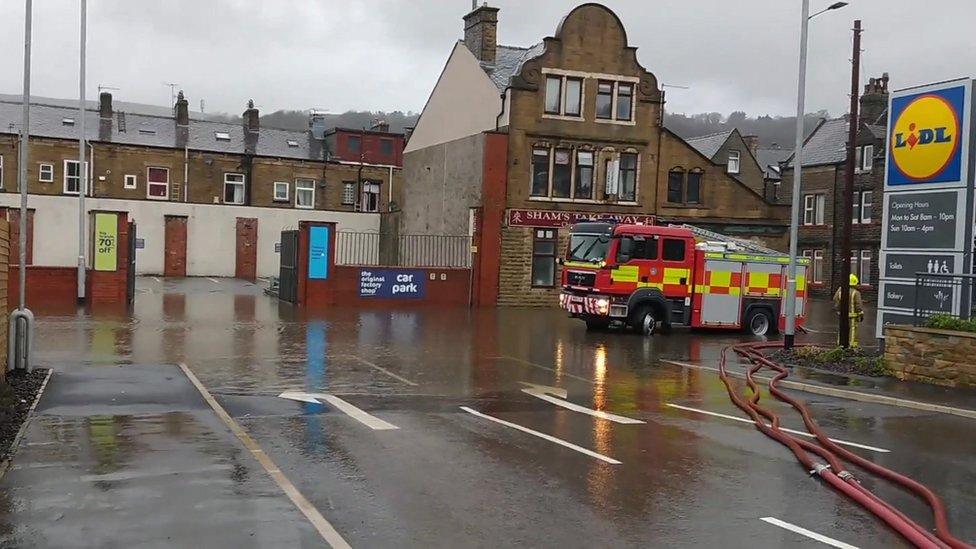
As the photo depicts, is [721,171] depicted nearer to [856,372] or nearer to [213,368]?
[856,372]

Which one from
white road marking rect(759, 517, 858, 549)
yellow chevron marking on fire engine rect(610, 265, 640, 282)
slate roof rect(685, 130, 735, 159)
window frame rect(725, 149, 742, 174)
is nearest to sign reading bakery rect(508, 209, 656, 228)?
yellow chevron marking on fire engine rect(610, 265, 640, 282)

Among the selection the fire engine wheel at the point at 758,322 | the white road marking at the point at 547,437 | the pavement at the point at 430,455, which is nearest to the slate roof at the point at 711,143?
the fire engine wheel at the point at 758,322

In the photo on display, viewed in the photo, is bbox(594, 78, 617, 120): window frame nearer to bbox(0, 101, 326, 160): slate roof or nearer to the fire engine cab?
the fire engine cab

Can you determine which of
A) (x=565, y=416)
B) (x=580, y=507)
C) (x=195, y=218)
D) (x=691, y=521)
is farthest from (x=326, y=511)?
(x=195, y=218)

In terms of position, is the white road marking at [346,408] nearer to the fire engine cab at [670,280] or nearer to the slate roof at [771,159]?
the fire engine cab at [670,280]

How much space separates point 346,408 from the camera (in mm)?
11617

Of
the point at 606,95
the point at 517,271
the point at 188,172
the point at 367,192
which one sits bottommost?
the point at 517,271

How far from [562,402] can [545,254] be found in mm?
22660

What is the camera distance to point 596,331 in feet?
81.5

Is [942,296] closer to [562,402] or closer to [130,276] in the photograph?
[562,402]

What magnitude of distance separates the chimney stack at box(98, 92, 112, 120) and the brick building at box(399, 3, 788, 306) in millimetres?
24185

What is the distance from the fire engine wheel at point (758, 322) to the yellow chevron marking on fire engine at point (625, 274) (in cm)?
413

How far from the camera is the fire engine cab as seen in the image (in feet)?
77.0

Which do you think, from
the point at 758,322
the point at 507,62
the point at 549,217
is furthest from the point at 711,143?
the point at 758,322
